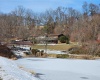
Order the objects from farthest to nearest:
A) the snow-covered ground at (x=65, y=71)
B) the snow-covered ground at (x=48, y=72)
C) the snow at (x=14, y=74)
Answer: the snow-covered ground at (x=65, y=71) < the snow-covered ground at (x=48, y=72) < the snow at (x=14, y=74)

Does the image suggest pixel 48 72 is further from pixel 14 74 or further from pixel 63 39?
pixel 63 39

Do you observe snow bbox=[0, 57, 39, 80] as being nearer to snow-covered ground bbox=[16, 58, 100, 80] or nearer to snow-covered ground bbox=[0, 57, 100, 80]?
snow-covered ground bbox=[0, 57, 100, 80]

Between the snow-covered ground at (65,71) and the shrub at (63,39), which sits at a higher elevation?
the shrub at (63,39)

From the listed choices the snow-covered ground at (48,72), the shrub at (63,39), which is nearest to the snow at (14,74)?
the snow-covered ground at (48,72)

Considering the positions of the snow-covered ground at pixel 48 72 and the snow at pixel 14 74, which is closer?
the snow at pixel 14 74

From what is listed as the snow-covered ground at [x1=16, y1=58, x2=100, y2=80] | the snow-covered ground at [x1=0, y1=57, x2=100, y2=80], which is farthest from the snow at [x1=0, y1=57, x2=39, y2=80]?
the snow-covered ground at [x1=16, y1=58, x2=100, y2=80]

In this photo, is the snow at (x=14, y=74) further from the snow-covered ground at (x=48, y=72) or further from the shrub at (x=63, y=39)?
the shrub at (x=63, y=39)

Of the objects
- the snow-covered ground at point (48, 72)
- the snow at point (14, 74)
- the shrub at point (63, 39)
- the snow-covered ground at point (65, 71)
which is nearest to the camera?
the snow at point (14, 74)

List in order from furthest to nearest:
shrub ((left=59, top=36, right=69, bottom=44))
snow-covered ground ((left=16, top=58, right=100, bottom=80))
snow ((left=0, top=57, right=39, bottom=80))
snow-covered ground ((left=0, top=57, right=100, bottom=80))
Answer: shrub ((left=59, top=36, right=69, bottom=44)), snow-covered ground ((left=16, top=58, right=100, bottom=80)), snow-covered ground ((left=0, top=57, right=100, bottom=80)), snow ((left=0, top=57, right=39, bottom=80))

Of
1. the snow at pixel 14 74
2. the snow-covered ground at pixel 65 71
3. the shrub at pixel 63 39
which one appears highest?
the shrub at pixel 63 39

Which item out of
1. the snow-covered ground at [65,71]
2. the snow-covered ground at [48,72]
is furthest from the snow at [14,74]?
the snow-covered ground at [65,71]

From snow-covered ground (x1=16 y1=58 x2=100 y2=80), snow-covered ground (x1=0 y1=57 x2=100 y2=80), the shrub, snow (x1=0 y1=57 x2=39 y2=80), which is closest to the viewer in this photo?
snow (x1=0 y1=57 x2=39 y2=80)

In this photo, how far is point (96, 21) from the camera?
60.3 m

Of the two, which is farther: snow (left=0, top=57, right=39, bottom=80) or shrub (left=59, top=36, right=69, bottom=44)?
shrub (left=59, top=36, right=69, bottom=44)
